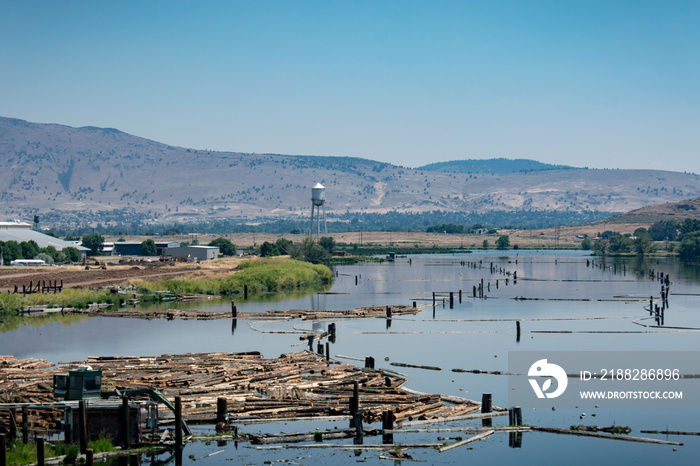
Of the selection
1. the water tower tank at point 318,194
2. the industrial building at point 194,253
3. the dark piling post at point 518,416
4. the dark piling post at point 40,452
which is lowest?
the dark piling post at point 518,416

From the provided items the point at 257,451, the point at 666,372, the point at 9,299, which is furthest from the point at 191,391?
the point at 9,299

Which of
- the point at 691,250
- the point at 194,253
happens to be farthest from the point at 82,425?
the point at 691,250

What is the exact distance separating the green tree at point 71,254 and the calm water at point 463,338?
4479cm

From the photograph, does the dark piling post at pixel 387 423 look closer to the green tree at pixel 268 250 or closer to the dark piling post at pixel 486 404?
the dark piling post at pixel 486 404

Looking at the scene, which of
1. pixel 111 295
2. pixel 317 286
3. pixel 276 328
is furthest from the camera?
pixel 317 286

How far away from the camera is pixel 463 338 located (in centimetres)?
5184

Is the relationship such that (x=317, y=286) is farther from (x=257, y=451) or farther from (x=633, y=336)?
(x=257, y=451)

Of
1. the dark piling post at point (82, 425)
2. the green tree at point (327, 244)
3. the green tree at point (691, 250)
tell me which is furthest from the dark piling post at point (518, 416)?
the green tree at point (691, 250)

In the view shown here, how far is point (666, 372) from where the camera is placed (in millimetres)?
39969

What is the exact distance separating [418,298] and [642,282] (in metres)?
32.4

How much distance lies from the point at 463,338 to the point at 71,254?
285 feet

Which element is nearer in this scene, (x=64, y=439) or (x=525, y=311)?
(x=64, y=439)

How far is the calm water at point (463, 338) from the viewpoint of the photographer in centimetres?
2780

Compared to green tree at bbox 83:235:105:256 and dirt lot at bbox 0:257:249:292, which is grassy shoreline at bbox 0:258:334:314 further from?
green tree at bbox 83:235:105:256
